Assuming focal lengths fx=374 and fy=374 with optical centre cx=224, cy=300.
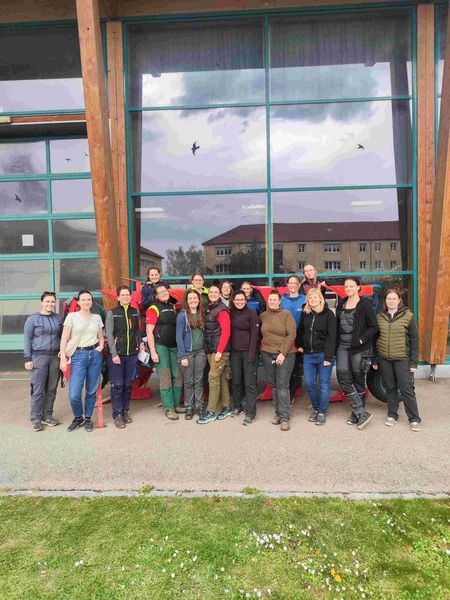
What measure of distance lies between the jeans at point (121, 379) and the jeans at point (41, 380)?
0.73m

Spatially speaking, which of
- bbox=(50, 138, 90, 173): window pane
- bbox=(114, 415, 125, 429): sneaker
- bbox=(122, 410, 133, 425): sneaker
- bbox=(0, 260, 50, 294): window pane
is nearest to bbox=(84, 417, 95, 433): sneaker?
bbox=(114, 415, 125, 429): sneaker

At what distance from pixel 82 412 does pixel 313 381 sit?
3052 millimetres

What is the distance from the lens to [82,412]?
490 centimetres

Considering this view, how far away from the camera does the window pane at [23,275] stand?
8.26 metres

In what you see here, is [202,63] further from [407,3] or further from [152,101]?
[407,3]

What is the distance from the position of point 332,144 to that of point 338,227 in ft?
5.73

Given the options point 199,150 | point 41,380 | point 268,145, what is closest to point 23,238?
point 199,150

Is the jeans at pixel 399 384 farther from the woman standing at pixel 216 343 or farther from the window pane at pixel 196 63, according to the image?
the window pane at pixel 196 63

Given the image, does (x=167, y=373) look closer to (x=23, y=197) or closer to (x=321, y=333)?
(x=321, y=333)

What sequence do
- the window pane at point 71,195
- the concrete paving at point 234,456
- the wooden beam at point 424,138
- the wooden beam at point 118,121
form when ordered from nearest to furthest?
the concrete paving at point 234,456 → the wooden beam at point 424,138 → the wooden beam at point 118,121 → the window pane at point 71,195

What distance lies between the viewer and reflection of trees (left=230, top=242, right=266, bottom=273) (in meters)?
7.71

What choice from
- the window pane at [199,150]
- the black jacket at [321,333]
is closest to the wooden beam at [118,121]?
the window pane at [199,150]

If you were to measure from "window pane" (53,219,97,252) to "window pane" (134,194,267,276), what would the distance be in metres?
1.15

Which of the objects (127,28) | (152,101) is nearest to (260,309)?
(152,101)
